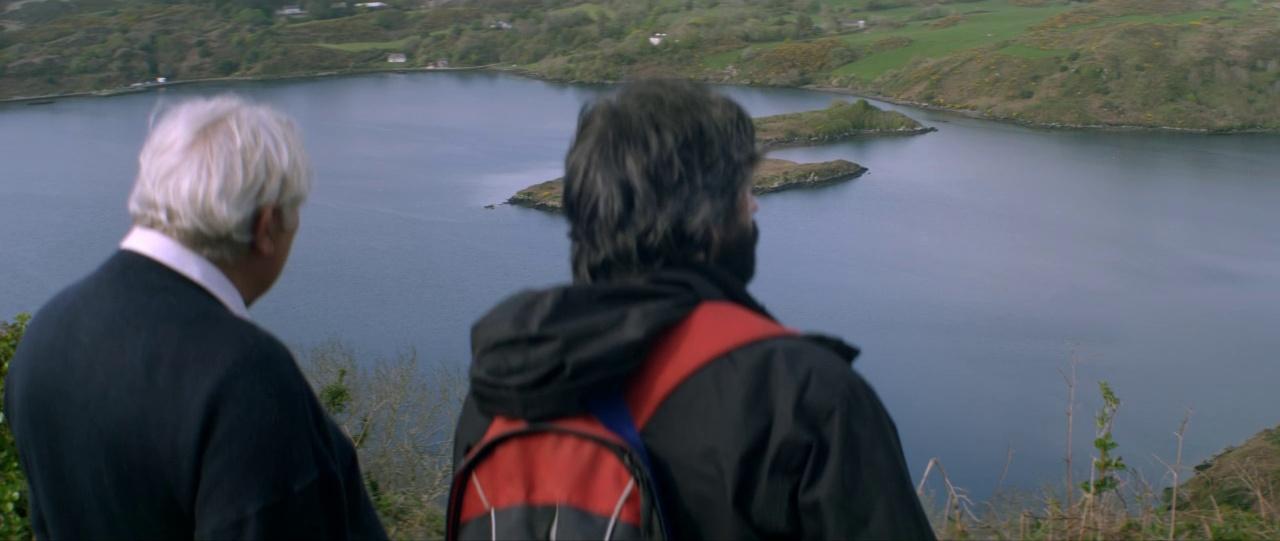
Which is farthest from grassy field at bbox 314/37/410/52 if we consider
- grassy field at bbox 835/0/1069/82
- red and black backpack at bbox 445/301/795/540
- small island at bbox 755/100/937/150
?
red and black backpack at bbox 445/301/795/540

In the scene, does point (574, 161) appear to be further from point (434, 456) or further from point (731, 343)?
point (434, 456)

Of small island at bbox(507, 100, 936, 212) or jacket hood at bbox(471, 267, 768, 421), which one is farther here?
small island at bbox(507, 100, 936, 212)

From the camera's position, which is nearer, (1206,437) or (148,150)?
(148,150)

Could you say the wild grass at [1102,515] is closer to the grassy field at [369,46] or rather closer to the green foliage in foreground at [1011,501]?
the green foliage in foreground at [1011,501]

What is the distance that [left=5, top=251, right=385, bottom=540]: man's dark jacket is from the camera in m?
1.21

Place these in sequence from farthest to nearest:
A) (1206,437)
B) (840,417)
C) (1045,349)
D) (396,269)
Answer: (396,269), (1045,349), (1206,437), (840,417)

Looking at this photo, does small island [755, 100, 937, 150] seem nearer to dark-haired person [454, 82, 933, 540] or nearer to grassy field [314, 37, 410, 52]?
grassy field [314, 37, 410, 52]

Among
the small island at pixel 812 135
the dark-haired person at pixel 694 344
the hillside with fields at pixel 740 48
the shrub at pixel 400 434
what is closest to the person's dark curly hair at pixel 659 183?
the dark-haired person at pixel 694 344

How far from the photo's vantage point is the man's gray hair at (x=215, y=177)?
1.27 m

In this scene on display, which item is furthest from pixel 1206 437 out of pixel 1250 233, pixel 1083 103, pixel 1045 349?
pixel 1083 103

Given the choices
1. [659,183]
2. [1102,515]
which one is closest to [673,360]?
[659,183]

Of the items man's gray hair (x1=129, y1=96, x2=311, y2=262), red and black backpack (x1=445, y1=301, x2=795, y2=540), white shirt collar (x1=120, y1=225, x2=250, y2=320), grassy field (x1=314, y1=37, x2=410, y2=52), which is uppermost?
man's gray hair (x1=129, y1=96, x2=311, y2=262)

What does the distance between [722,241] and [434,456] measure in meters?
3.09

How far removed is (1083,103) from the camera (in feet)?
85.6
